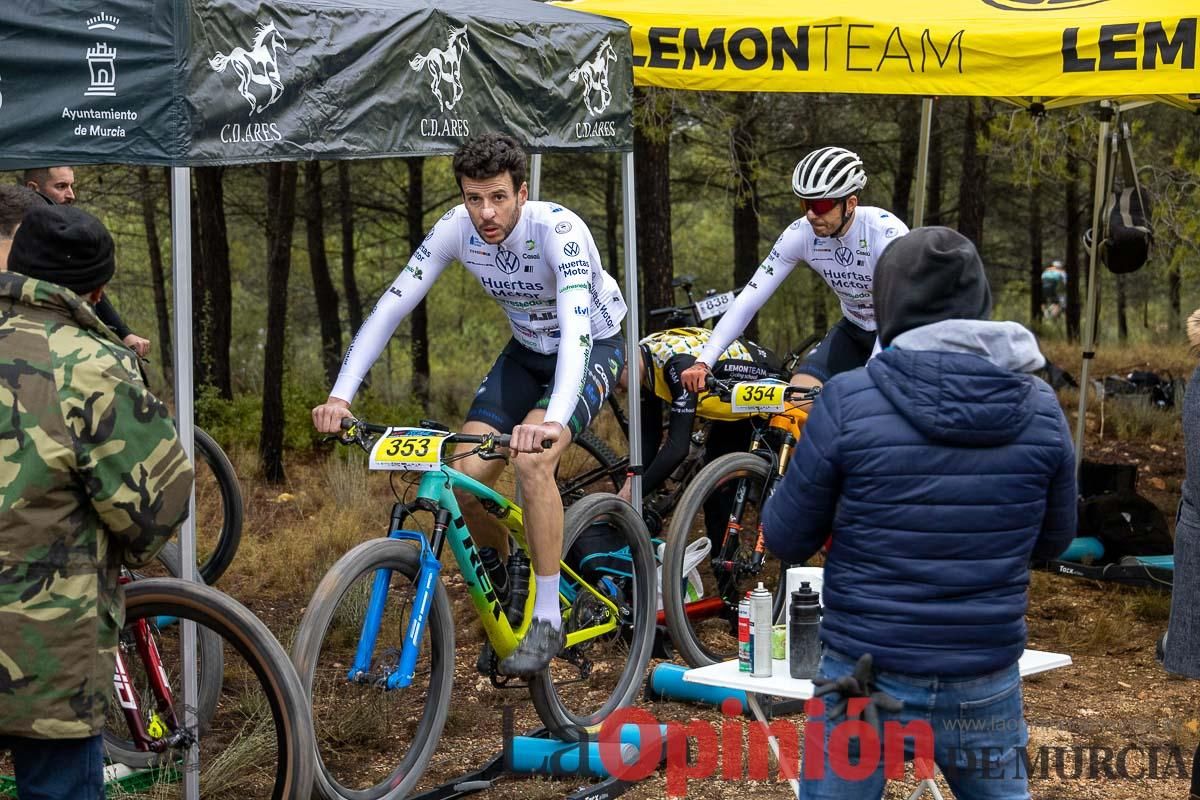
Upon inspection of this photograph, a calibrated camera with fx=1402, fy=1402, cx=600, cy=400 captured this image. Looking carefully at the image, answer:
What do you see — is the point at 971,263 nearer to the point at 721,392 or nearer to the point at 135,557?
the point at 135,557

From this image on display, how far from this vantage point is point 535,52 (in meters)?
5.99

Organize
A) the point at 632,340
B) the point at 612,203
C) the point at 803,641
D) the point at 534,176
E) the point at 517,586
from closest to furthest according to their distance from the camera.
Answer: the point at 803,641
the point at 517,586
the point at 632,340
the point at 534,176
the point at 612,203

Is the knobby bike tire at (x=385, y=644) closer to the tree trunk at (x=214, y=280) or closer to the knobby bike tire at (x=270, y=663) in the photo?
the knobby bike tire at (x=270, y=663)

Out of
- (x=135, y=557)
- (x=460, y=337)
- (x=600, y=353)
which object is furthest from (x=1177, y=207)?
(x=460, y=337)

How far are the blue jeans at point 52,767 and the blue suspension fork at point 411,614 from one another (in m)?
1.31

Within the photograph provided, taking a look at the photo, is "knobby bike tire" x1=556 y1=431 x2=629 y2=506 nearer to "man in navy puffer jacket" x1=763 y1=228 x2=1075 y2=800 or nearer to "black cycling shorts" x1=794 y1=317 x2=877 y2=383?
"black cycling shorts" x1=794 y1=317 x2=877 y2=383

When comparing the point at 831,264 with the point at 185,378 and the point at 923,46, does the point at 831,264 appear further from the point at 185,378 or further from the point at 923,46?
the point at 185,378

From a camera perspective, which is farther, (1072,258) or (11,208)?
(1072,258)

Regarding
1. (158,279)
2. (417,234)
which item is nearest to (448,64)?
(417,234)

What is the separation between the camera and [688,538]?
6.17 metres

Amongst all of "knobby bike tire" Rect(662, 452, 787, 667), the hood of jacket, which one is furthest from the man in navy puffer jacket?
"knobby bike tire" Rect(662, 452, 787, 667)

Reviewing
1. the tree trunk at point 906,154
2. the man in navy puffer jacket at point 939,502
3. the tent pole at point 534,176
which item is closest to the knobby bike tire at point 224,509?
the tent pole at point 534,176

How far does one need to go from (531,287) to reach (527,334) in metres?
0.24

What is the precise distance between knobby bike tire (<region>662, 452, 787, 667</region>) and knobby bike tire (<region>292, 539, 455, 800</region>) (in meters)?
1.36
